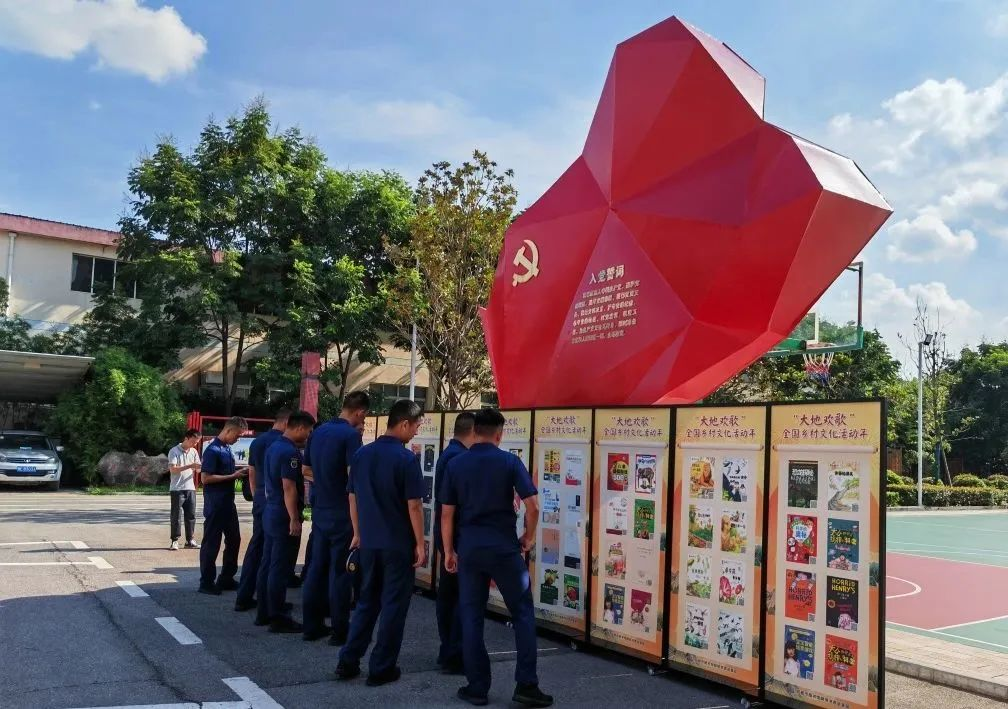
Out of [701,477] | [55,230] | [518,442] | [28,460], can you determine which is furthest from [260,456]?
[55,230]

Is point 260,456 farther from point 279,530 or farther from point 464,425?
point 464,425

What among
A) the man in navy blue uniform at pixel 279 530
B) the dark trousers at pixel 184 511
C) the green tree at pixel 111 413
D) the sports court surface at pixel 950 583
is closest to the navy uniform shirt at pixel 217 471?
the man in navy blue uniform at pixel 279 530

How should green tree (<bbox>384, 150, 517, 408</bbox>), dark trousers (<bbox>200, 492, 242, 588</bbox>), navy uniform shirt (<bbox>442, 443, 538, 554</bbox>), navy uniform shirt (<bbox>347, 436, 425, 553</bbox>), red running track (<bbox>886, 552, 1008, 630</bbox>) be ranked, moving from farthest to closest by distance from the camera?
1. green tree (<bbox>384, 150, 517, 408</bbox>)
2. red running track (<bbox>886, 552, 1008, 630</bbox>)
3. dark trousers (<bbox>200, 492, 242, 588</bbox>)
4. navy uniform shirt (<bbox>347, 436, 425, 553</bbox>)
5. navy uniform shirt (<bbox>442, 443, 538, 554</bbox>)

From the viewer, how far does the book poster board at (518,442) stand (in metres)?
7.67

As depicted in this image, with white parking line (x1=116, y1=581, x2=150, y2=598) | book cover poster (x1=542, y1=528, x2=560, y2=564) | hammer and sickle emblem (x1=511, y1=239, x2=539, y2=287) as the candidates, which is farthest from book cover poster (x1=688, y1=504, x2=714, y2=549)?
white parking line (x1=116, y1=581, x2=150, y2=598)

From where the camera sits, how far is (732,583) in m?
5.69

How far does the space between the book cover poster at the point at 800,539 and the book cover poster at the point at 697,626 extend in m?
0.80

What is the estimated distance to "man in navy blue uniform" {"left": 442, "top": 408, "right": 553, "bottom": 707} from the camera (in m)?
5.33

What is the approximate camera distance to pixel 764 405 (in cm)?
568

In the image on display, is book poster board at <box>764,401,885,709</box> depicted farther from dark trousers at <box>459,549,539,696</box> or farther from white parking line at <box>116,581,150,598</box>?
white parking line at <box>116,581,150,598</box>

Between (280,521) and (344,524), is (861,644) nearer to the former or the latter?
(344,524)

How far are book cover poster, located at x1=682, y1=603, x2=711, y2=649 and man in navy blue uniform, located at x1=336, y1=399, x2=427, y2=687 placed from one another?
6.29 feet


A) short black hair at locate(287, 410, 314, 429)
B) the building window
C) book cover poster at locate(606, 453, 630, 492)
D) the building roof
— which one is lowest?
book cover poster at locate(606, 453, 630, 492)

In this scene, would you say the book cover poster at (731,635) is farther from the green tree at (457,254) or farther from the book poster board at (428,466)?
the green tree at (457,254)
